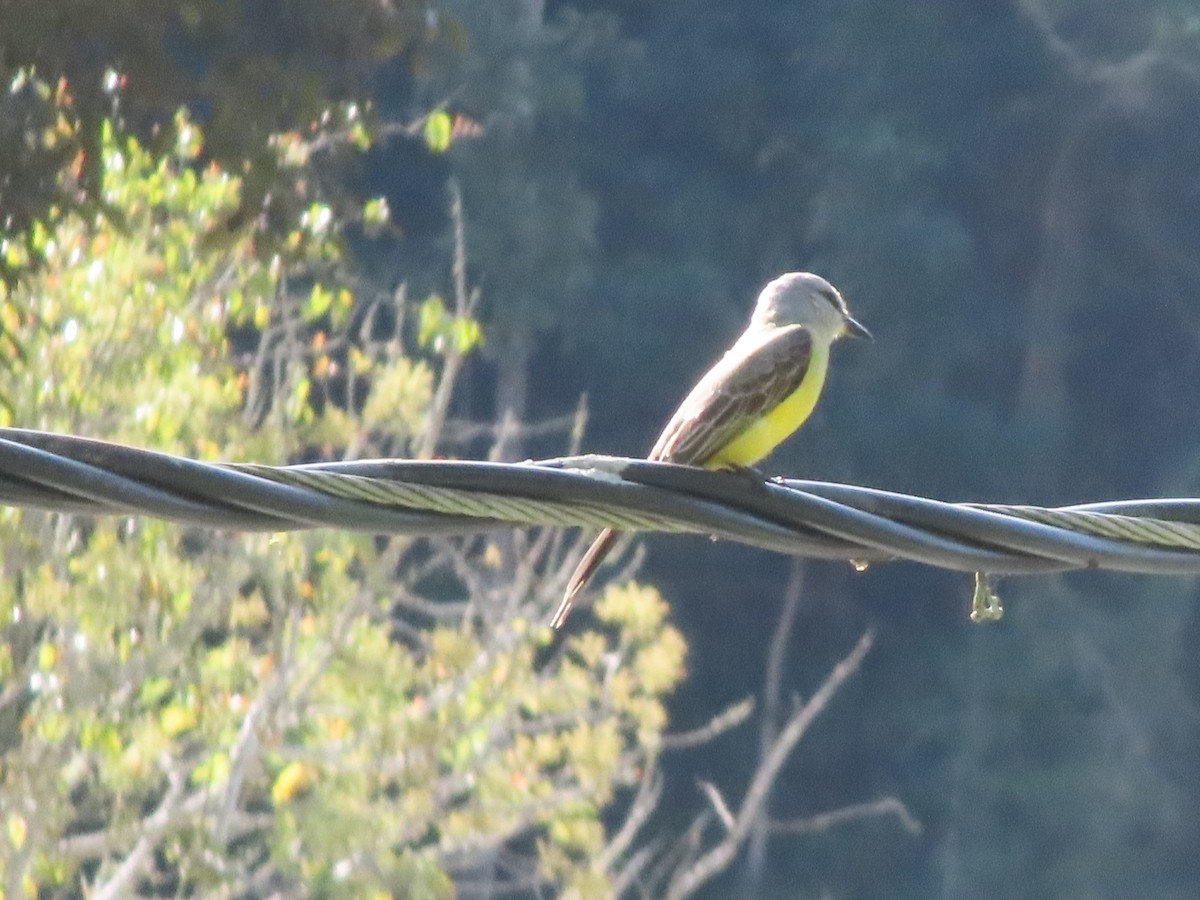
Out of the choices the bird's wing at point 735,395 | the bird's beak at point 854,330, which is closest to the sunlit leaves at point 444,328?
the bird's beak at point 854,330

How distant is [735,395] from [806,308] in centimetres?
84

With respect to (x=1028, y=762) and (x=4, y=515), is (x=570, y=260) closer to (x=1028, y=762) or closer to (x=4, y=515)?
(x=1028, y=762)

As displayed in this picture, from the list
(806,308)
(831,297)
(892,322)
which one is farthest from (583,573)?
(892,322)

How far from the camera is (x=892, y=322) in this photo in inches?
824

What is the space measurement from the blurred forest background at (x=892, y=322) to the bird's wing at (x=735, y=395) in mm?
13695

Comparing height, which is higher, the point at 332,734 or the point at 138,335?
the point at 138,335

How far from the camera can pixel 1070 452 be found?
21.3 m

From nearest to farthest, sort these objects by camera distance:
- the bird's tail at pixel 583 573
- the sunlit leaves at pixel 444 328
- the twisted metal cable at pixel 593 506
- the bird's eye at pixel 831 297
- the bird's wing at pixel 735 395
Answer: the twisted metal cable at pixel 593 506, the bird's tail at pixel 583 573, the bird's wing at pixel 735 395, the bird's eye at pixel 831 297, the sunlit leaves at pixel 444 328

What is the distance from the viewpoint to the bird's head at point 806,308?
4.69 meters

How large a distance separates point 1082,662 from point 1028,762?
1193 mm

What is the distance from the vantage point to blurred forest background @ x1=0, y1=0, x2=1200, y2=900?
20.0m

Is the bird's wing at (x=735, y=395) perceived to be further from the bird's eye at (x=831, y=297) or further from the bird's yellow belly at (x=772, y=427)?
the bird's eye at (x=831, y=297)

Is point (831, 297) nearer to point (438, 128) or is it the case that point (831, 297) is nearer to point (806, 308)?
point (806, 308)

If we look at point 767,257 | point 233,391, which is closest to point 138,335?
point 233,391
